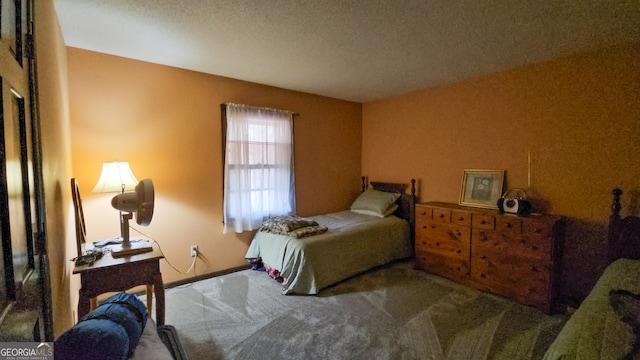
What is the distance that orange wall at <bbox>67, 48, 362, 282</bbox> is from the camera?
2.36 meters

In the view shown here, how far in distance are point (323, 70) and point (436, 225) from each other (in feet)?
6.85

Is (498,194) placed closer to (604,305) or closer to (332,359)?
(604,305)

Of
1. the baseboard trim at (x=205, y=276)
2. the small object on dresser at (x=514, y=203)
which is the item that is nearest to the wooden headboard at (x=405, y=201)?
the small object on dresser at (x=514, y=203)

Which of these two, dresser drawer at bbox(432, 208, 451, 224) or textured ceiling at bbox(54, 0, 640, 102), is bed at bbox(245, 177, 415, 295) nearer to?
dresser drawer at bbox(432, 208, 451, 224)

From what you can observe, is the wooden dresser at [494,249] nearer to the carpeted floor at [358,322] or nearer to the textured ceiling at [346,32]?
the carpeted floor at [358,322]

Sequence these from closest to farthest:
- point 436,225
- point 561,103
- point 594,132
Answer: point 594,132
point 561,103
point 436,225

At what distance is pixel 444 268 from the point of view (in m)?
2.95

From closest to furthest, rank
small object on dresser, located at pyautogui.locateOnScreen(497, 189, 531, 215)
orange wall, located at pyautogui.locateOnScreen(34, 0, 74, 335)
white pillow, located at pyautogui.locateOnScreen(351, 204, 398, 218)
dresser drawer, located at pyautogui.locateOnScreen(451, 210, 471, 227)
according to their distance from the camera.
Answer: orange wall, located at pyautogui.locateOnScreen(34, 0, 74, 335) → small object on dresser, located at pyautogui.locateOnScreen(497, 189, 531, 215) → dresser drawer, located at pyautogui.locateOnScreen(451, 210, 471, 227) → white pillow, located at pyautogui.locateOnScreen(351, 204, 398, 218)

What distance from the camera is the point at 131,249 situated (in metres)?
1.86

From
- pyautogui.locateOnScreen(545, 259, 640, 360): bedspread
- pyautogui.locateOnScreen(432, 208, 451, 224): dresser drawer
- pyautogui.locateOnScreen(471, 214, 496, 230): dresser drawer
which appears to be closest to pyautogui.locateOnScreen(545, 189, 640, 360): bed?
pyautogui.locateOnScreen(545, 259, 640, 360): bedspread

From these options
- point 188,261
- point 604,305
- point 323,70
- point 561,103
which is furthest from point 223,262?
point 561,103

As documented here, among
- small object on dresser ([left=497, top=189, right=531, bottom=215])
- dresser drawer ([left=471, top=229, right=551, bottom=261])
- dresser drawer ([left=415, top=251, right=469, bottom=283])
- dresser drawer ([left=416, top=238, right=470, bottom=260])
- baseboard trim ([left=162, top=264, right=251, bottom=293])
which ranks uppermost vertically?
small object on dresser ([left=497, top=189, right=531, bottom=215])

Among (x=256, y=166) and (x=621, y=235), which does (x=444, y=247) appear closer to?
(x=621, y=235)

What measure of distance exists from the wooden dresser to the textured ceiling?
4.82 ft
